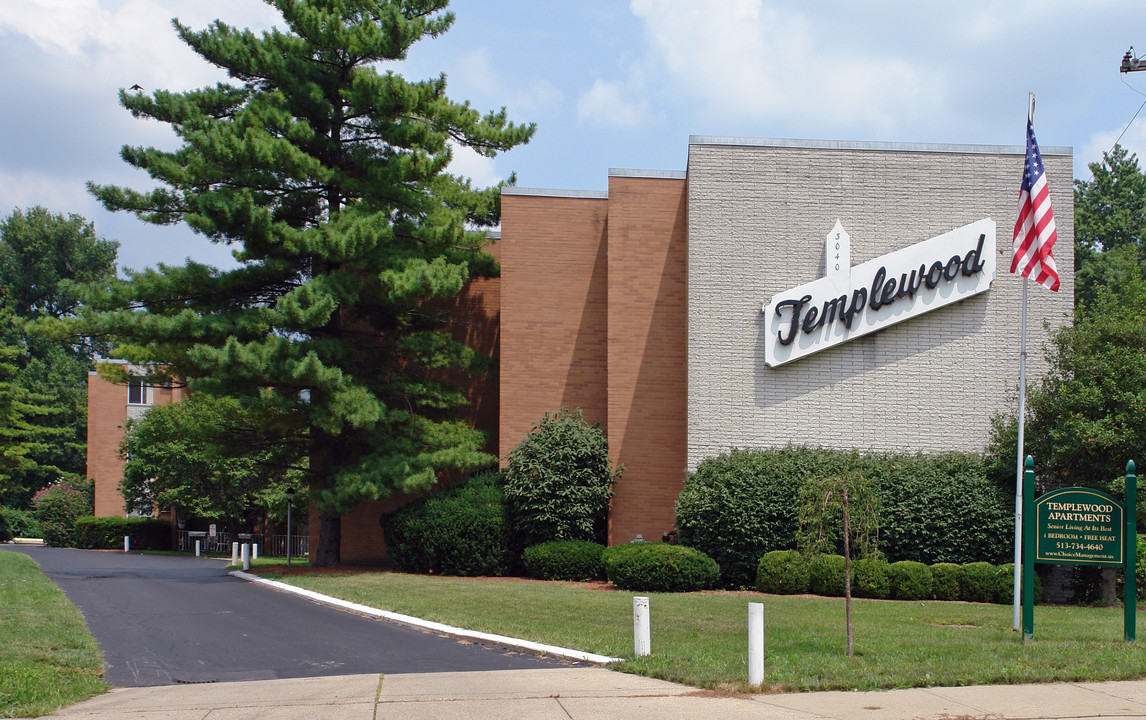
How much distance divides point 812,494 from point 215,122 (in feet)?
58.0

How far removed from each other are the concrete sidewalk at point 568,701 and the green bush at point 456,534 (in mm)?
12598

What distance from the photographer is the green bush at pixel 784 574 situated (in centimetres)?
1838

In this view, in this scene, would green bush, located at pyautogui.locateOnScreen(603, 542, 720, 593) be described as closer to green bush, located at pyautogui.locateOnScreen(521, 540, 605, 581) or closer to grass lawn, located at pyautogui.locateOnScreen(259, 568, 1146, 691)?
grass lawn, located at pyautogui.locateOnScreen(259, 568, 1146, 691)

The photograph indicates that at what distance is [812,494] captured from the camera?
1179cm

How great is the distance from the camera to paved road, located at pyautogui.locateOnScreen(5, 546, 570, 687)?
1088 cm

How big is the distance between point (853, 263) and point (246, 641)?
14964mm

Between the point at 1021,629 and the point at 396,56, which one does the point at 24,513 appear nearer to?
the point at 396,56

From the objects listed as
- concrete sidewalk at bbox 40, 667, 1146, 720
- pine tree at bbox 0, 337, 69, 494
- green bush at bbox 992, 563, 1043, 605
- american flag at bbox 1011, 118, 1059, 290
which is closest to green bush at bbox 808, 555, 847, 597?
green bush at bbox 992, 563, 1043, 605

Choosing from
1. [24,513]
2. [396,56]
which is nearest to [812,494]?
[396,56]

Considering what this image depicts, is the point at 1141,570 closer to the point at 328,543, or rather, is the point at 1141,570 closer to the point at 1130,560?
the point at 1130,560

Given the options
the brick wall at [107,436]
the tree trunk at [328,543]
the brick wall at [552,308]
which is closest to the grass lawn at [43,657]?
the tree trunk at [328,543]

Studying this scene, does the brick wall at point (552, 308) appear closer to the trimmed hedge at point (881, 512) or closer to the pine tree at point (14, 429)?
the trimmed hedge at point (881, 512)

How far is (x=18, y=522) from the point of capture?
59.5 m

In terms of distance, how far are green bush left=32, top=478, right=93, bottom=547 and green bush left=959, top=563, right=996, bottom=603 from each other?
4795 centimetres
